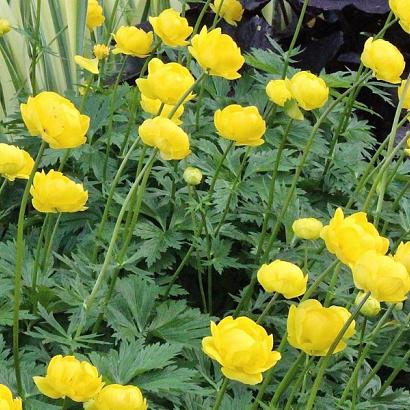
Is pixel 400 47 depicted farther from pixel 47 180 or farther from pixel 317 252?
pixel 47 180

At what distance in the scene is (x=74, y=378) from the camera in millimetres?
589

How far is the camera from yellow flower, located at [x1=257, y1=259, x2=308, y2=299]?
2.27 feet

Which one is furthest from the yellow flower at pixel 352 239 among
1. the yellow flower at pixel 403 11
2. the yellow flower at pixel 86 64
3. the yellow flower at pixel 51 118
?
the yellow flower at pixel 86 64

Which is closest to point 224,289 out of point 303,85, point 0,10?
point 303,85

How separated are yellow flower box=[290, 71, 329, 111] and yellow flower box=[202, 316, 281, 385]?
1.18ft

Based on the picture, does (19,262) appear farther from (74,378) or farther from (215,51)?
(215,51)

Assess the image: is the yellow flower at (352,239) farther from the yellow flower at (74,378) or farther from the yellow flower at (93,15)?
the yellow flower at (93,15)

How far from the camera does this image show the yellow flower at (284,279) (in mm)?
692

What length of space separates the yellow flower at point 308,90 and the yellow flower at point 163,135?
19 centimetres

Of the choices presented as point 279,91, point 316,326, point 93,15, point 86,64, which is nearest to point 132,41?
point 86,64

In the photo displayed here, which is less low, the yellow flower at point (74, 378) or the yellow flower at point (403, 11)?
the yellow flower at point (403, 11)

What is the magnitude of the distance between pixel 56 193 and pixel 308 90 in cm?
32

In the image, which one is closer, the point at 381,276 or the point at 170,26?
the point at 381,276

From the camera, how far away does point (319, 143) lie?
126 centimetres
